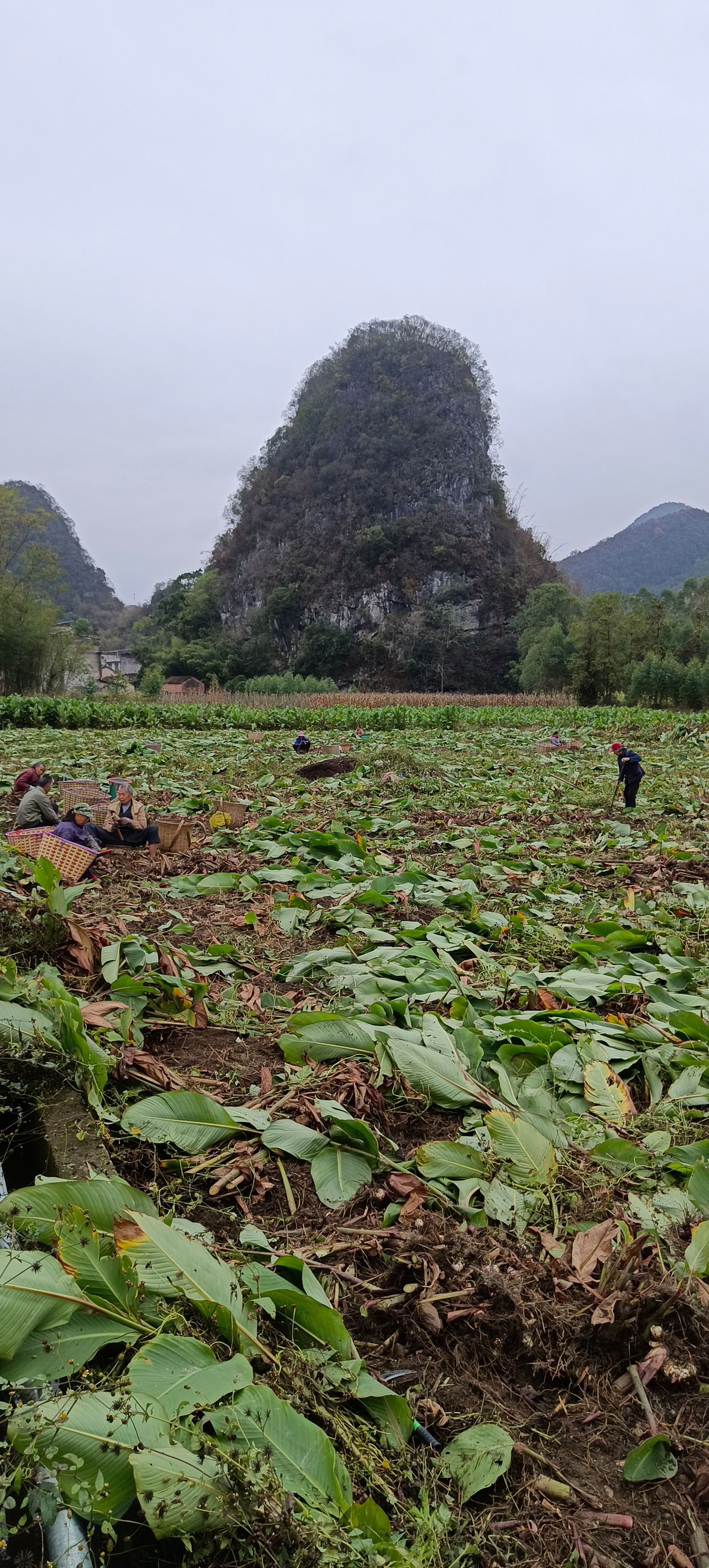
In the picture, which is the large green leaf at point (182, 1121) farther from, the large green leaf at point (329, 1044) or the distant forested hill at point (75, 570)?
the distant forested hill at point (75, 570)

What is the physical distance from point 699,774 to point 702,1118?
9454 mm

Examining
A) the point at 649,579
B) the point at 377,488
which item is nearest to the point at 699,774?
the point at 377,488

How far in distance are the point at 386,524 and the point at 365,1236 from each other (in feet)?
254

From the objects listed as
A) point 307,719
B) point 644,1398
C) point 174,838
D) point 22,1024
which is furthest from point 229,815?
point 307,719

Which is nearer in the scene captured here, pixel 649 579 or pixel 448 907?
pixel 448 907

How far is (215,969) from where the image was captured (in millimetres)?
3172

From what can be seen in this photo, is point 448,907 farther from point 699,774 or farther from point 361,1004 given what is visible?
point 699,774

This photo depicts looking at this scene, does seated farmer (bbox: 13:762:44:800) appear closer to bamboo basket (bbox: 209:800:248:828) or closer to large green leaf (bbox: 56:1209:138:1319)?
bamboo basket (bbox: 209:800:248:828)

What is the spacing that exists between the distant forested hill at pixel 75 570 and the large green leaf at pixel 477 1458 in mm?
97490

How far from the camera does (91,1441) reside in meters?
1.10

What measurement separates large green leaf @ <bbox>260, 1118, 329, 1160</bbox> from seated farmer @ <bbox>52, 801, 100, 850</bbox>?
3.63 m

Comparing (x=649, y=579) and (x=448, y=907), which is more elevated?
(x=649, y=579)

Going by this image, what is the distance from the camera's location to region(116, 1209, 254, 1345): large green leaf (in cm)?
135

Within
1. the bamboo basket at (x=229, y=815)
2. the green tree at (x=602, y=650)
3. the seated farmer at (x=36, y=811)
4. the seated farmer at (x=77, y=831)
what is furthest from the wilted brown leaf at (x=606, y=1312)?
the green tree at (x=602, y=650)
